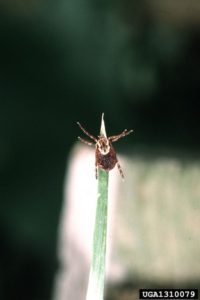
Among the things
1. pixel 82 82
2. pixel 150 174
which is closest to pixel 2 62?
pixel 82 82

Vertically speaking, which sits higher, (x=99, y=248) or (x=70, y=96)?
(x=70, y=96)

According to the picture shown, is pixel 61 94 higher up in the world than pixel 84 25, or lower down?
lower down

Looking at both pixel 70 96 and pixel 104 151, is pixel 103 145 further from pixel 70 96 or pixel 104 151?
pixel 70 96

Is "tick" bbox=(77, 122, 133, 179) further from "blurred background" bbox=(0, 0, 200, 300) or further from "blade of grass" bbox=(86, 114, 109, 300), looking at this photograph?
"blade of grass" bbox=(86, 114, 109, 300)

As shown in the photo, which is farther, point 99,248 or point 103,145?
point 103,145

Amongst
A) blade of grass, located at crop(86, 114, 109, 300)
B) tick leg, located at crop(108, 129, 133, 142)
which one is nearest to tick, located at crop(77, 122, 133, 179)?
tick leg, located at crop(108, 129, 133, 142)

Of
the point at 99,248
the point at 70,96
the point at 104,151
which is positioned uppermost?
the point at 70,96

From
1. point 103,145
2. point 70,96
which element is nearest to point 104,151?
point 103,145

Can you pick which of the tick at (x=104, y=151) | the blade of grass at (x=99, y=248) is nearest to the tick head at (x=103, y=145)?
the tick at (x=104, y=151)

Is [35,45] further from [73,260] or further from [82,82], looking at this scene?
[73,260]
